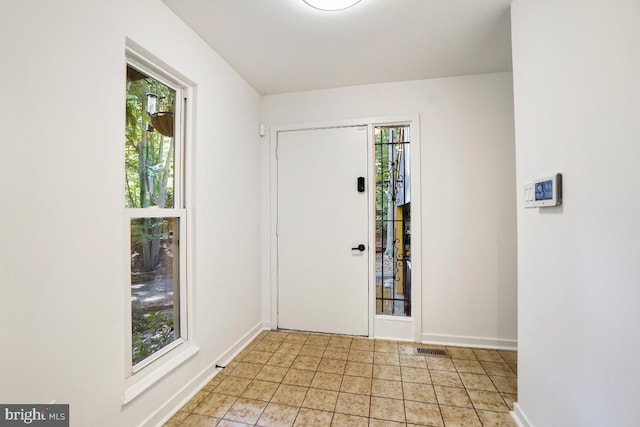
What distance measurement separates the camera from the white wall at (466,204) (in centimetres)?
263

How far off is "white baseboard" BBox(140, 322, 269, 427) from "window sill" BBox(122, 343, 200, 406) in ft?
0.59

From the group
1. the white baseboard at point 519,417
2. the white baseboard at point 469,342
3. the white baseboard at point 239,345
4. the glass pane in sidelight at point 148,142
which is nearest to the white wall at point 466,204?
the white baseboard at point 469,342

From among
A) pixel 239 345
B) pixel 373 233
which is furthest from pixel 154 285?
pixel 373 233

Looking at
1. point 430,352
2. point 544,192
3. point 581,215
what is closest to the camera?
point 581,215

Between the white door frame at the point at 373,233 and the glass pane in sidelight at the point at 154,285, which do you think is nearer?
the glass pane in sidelight at the point at 154,285

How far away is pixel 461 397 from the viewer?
193 centimetres

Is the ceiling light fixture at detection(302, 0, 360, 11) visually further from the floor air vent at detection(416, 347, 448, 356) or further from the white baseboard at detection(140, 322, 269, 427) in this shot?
the floor air vent at detection(416, 347, 448, 356)

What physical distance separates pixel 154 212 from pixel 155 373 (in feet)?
3.05

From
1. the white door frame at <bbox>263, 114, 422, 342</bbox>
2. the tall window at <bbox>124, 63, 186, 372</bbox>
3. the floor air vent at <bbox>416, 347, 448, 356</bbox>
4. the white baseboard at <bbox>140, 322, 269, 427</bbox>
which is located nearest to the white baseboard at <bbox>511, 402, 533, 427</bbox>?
the floor air vent at <bbox>416, 347, 448, 356</bbox>

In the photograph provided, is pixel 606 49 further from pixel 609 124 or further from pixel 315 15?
pixel 315 15

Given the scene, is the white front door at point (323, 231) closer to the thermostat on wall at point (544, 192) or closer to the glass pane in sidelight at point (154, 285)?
the glass pane in sidelight at point (154, 285)

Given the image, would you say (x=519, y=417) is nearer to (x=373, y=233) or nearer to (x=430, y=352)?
(x=430, y=352)

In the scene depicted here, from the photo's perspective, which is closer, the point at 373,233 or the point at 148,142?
the point at 148,142

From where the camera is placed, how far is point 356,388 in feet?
6.68
